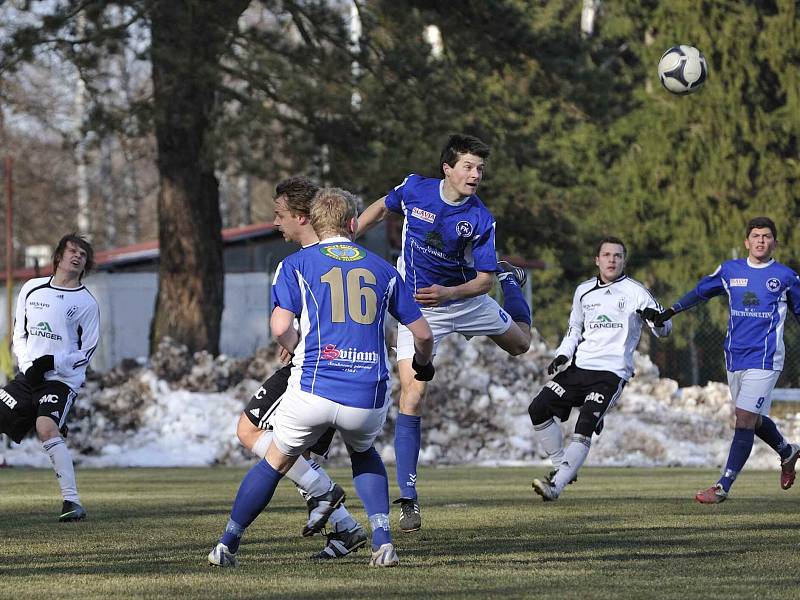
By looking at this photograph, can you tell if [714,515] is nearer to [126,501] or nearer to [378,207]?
[378,207]

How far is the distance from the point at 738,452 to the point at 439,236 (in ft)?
12.7

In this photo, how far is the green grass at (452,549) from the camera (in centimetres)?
629

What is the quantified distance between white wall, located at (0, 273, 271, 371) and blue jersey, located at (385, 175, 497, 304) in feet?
60.4

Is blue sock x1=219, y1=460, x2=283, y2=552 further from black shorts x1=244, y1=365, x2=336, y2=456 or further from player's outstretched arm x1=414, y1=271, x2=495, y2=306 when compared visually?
player's outstretched arm x1=414, y1=271, x2=495, y2=306

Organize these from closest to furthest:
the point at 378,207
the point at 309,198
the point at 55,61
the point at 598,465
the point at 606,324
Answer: the point at 309,198 → the point at 378,207 → the point at 606,324 → the point at 598,465 → the point at 55,61

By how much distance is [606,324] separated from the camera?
11.7m

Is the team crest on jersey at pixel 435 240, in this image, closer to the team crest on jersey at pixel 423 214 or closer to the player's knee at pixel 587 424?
the team crest on jersey at pixel 423 214

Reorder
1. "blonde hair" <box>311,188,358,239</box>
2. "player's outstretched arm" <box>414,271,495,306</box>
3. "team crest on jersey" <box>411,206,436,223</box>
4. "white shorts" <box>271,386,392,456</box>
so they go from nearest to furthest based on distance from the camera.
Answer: "white shorts" <box>271,386,392,456</box> < "blonde hair" <box>311,188,358,239</box> < "player's outstretched arm" <box>414,271,495,306</box> < "team crest on jersey" <box>411,206,436,223</box>

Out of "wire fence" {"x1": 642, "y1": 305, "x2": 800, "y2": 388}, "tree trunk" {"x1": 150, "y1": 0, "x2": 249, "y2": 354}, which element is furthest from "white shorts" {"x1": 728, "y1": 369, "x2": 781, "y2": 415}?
"wire fence" {"x1": 642, "y1": 305, "x2": 800, "y2": 388}

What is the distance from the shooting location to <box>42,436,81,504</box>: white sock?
1005 cm

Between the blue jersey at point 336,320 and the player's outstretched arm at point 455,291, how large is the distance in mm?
1784

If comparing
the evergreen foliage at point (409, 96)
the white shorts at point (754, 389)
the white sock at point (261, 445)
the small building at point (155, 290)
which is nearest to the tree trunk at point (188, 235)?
the evergreen foliage at point (409, 96)

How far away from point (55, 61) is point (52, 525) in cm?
1541

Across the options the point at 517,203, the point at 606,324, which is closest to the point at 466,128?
the point at 517,203
